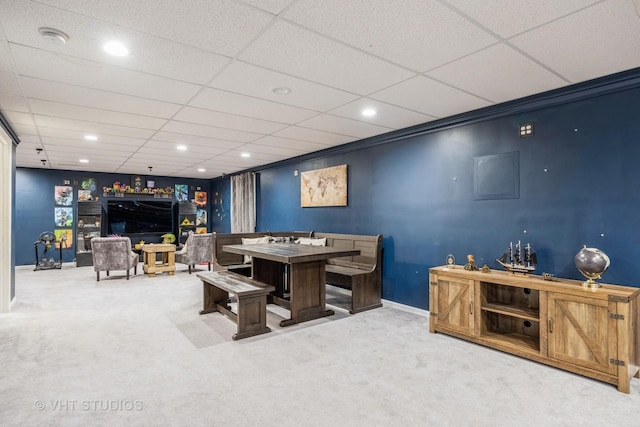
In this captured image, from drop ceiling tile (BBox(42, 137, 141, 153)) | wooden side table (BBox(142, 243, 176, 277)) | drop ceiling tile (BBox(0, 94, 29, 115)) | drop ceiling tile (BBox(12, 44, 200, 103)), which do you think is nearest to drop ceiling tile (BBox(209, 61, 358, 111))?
drop ceiling tile (BBox(12, 44, 200, 103))

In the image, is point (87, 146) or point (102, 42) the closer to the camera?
point (102, 42)

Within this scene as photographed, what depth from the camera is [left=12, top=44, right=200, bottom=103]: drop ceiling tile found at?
247 cm

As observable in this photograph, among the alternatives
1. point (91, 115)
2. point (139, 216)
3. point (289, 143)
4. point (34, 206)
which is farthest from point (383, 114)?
point (34, 206)

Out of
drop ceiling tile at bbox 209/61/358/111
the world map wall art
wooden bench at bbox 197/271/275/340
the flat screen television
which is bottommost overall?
wooden bench at bbox 197/271/275/340

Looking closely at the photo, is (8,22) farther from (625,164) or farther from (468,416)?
(625,164)

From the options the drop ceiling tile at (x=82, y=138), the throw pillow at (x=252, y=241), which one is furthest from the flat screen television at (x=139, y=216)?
the throw pillow at (x=252, y=241)

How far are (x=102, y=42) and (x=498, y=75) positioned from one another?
2.99 m

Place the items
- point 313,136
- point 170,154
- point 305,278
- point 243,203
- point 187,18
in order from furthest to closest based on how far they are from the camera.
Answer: point 243,203, point 170,154, point 313,136, point 305,278, point 187,18

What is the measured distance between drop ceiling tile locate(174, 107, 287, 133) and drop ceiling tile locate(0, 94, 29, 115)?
142 centimetres

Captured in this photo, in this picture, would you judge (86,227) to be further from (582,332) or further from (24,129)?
(582,332)

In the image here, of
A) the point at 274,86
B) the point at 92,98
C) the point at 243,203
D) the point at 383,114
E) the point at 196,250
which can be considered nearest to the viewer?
the point at 274,86

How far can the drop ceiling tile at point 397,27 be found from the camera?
190cm

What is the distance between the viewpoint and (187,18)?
1996 mm

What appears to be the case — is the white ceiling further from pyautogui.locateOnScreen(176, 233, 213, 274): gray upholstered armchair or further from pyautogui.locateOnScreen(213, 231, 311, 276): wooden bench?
pyautogui.locateOnScreen(176, 233, 213, 274): gray upholstered armchair
